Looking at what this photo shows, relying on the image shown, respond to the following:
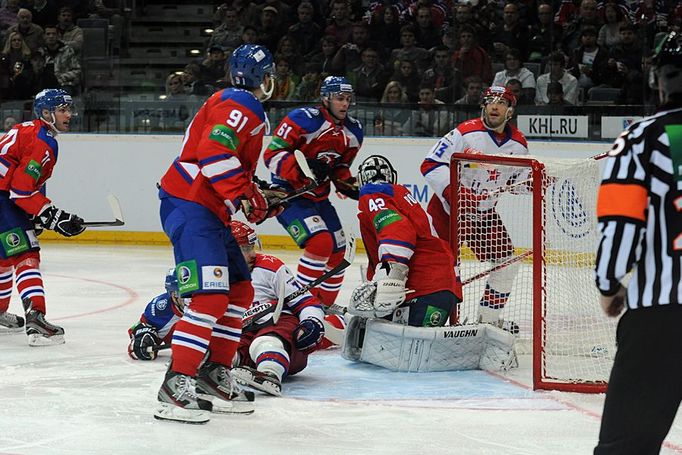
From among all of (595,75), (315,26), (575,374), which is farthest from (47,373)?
(315,26)

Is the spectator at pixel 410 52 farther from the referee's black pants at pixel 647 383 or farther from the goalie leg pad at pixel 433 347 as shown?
the referee's black pants at pixel 647 383

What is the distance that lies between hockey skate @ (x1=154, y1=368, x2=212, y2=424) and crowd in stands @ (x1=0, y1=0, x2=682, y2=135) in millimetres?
5262

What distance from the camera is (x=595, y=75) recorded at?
853cm

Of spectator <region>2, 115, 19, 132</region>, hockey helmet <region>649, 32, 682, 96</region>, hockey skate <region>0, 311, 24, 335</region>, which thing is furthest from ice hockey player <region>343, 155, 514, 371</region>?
spectator <region>2, 115, 19, 132</region>

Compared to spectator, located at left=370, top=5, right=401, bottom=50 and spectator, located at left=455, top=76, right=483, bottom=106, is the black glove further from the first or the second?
spectator, located at left=370, top=5, right=401, bottom=50

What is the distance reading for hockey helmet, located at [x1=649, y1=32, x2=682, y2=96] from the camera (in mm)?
2244

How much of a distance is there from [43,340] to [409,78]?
15.6 ft

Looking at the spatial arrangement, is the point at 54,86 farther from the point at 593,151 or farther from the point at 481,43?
the point at 593,151

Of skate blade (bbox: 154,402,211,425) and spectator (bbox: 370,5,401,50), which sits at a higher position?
spectator (bbox: 370,5,401,50)

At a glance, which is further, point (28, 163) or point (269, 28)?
point (269, 28)

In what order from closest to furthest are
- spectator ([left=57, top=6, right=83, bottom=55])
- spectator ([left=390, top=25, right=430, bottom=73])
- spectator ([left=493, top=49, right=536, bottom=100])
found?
spectator ([left=493, top=49, right=536, bottom=100]) < spectator ([left=390, top=25, right=430, bottom=73]) < spectator ([left=57, top=6, right=83, bottom=55])

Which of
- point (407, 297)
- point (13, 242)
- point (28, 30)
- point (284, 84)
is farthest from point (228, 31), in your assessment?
point (407, 297)

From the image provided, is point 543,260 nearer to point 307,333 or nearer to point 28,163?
point 307,333

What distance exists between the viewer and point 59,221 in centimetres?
524
